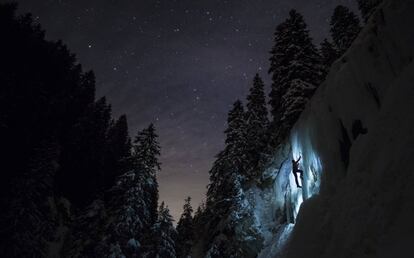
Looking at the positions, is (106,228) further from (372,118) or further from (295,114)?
(372,118)

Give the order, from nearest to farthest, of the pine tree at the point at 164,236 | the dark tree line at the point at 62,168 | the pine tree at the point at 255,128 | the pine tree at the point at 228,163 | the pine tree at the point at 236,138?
the dark tree line at the point at 62,168, the pine tree at the point at 164,236, the pine tree at the point at 228,163, the pine tree at the point at 236,138, the pine tree at the point at 255,128

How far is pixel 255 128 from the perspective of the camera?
3250 centimetres

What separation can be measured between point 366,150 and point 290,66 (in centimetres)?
1667

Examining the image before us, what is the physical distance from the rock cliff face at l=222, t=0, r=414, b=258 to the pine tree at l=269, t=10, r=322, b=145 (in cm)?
773

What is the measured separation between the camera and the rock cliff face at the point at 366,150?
24.4ft

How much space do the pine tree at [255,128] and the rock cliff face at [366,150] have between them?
552 inches

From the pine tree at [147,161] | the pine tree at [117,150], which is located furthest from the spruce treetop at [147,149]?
the pine tree at [117,150]

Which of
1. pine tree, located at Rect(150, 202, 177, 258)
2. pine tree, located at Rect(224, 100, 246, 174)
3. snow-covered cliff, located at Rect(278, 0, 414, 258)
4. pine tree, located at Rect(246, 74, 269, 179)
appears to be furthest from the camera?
pine tree, located at Rect(246, 74, 269, 179)

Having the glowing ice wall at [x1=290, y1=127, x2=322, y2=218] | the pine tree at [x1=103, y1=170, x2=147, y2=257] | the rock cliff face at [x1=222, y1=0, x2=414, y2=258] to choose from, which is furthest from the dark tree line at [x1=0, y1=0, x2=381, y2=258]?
the rock cliff face at [x1=222, y1=0, x2=414, y2=258]

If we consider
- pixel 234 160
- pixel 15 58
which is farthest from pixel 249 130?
pixel 15 58

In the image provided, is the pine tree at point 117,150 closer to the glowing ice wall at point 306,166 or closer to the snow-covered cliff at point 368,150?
the glowing ice wall at point 306,166

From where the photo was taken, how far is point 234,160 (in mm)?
27344

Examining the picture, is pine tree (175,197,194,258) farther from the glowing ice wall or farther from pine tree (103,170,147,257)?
Answer: the glowing ice wall

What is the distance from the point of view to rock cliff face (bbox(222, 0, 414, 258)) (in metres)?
7.43
